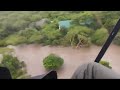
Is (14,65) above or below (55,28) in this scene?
below

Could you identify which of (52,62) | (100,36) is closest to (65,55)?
(52,62)

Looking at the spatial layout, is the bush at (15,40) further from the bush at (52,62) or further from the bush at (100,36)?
the bush at (100,36)

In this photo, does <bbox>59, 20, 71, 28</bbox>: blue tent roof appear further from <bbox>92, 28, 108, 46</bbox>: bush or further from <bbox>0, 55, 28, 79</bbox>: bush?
<bbox>0, 55, 28, 79</bbox>: bush

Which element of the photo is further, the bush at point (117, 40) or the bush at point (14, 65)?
the bush at point (117, 40)

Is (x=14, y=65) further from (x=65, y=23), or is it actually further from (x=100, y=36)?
(x=100, y=36)

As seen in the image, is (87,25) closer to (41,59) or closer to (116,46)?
(116,46)

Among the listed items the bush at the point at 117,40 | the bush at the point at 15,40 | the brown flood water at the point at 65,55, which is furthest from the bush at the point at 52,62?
the bush at the point at 117,40
